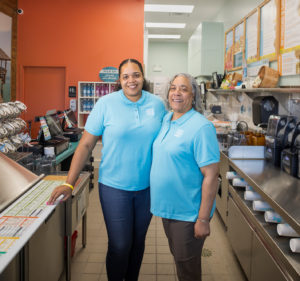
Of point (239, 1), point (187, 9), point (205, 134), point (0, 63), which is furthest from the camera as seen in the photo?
point (187, 9)

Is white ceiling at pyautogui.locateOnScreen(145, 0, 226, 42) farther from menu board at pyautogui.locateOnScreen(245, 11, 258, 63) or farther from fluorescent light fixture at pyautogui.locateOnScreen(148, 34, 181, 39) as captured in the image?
menu board at pyautogui.locateOnScreen(245, 11, 258, 63)

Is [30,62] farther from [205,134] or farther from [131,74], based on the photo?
[205,134]

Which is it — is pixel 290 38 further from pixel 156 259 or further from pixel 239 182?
pixel 156 259

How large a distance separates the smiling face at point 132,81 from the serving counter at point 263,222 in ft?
3.48

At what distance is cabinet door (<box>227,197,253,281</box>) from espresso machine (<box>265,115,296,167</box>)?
1.86ft

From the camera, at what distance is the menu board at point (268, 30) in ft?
11.6

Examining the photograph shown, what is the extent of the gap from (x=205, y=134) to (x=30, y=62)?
591cm

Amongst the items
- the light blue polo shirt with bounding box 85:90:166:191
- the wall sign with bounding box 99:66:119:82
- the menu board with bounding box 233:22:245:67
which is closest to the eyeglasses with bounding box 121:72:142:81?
the light blue polo shirt with bounding box 85:90:166:191

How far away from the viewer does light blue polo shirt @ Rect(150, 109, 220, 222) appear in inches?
64.7

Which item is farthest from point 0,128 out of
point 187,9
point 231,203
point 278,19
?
point 187,9

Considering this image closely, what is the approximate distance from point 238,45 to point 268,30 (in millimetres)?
1286

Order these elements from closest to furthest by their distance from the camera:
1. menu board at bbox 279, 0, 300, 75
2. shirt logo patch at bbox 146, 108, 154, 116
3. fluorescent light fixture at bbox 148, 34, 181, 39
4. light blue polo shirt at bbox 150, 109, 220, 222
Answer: light blue polo shirt at bbox 150, 109, 220, 222
shirt logo patch at bbox 146, 108, 154, 116
menu board at bbox 279, 0, 300, 75
fluorescent light fixture at bbox 148, 34, 181, 39

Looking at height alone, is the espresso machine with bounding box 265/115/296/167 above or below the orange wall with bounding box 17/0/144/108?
below

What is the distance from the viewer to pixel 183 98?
5.81ft
